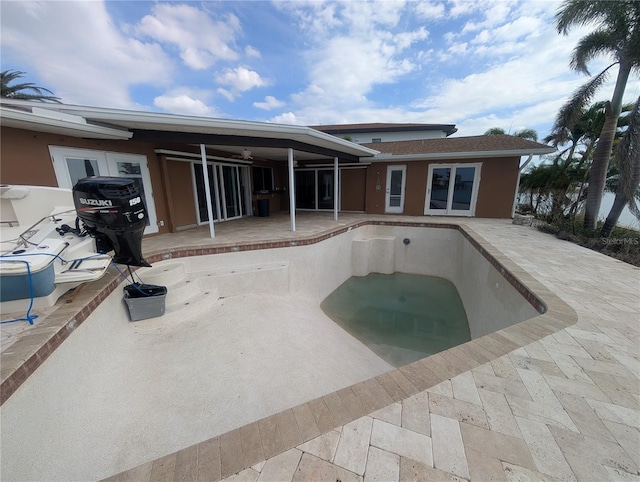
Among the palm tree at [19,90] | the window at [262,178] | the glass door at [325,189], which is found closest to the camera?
the window at [262,178]

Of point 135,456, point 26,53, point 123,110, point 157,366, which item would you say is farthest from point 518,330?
point 26,53

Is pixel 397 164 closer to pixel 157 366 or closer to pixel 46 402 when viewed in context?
pixel 157 366

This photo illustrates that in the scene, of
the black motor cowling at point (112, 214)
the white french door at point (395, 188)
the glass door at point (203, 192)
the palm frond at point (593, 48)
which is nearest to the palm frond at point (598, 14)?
the palm frond at point (593, 48)

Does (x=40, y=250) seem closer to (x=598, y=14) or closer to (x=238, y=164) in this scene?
(x=238, y=164)

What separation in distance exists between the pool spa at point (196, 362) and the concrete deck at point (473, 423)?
448 mm

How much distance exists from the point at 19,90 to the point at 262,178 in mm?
12330

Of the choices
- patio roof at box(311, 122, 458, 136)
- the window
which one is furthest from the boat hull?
patio roof at box(311, 122, 458, 136)

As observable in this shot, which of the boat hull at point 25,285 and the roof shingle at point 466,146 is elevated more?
the roof shingle at point 466,146

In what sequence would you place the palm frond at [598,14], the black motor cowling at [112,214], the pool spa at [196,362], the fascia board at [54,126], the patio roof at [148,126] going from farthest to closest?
1. the palm frond at [598,14]
2. the patio roof at [148,126]
3. the fascia board at [54,126]
4. the black motor cowling at [112,214]
5. the pool spa at [196,362]

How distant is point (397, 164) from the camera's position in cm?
849

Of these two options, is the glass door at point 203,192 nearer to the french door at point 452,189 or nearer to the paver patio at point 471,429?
the paver patio at point 471,429

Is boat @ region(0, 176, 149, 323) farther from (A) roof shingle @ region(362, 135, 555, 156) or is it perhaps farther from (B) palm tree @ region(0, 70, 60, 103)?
(B) palm tree @ region(0, 70, 60, 103)

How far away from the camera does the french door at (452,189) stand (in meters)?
7.93

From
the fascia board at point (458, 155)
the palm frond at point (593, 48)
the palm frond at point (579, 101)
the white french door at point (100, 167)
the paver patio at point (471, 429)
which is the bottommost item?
the paver patio at point (471, 429)
